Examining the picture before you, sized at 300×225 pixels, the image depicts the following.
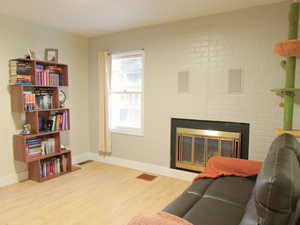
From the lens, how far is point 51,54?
3.49 m

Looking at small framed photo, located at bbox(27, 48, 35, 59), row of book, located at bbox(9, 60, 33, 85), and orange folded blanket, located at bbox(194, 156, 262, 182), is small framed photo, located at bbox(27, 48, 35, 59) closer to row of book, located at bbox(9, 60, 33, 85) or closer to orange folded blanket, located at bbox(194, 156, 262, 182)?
row of book, located at bbox(9, 60, 33, 85)

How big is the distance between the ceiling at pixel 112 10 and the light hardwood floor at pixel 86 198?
236 centimetres

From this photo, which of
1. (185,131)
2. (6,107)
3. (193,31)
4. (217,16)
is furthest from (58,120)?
(217,16)

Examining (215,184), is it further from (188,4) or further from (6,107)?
(6,107)

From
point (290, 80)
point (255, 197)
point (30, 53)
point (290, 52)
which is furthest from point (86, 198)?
point (290, 52)

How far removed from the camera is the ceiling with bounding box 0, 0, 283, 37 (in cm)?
254

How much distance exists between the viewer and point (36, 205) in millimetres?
2512

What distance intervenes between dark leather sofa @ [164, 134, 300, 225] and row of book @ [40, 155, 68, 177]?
7.57 feet

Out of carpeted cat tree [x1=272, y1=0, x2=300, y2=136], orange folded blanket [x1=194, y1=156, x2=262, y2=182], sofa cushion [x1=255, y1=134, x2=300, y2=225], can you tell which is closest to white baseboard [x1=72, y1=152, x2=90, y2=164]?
orange folded blanket [x1=194, y1=156, x2=262, y2=182]

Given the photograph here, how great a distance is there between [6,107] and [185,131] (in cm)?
258

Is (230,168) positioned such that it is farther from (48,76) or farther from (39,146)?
(48,76)

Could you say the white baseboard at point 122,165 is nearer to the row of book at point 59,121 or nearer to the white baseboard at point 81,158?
the white baseboard at point 81,158

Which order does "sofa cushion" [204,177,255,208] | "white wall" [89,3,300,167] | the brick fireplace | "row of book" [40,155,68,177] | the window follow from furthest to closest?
the window
"row of book" [40,155,68,177]
the brick fireplace
"white wall" [89,3,300,167]
"sofa cushion" [204,177,255,208]

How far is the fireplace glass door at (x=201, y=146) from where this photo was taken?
9.52ft
